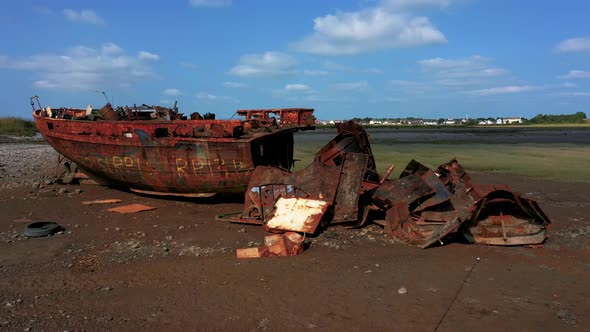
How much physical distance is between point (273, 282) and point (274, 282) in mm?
12

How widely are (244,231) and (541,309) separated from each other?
453 cm

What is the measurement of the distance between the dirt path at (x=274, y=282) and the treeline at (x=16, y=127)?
35.5m

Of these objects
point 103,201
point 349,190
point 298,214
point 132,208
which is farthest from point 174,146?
point 349,190

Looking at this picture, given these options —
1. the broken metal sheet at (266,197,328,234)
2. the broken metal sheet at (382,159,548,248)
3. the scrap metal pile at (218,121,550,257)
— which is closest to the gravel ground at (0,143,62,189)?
the scrap metal pile at (218,121,550,257)

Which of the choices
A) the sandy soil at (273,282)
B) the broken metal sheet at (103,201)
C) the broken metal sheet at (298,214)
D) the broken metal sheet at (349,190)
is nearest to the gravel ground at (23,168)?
the broken metal sheet at (103,201)

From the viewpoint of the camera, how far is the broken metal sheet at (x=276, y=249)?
6137mm

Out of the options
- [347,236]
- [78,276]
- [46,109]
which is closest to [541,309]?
[347,236]

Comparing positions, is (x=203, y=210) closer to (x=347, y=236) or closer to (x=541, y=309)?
(x=347, y=236)

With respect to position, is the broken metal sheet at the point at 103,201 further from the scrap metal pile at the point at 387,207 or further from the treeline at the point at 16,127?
the treeline at the point at 16,127

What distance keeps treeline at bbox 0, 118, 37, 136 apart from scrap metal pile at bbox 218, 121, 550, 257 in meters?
37.4

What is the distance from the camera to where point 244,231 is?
294 inches

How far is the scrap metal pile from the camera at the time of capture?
21.5 feet

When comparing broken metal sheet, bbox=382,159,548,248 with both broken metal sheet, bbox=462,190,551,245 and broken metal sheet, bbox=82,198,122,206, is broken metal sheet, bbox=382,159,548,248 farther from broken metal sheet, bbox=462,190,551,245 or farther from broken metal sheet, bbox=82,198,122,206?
broken metal sheet, bbox=82,198,122,206

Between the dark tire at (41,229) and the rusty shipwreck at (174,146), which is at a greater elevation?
the rusty shipwreck at (174,146)
